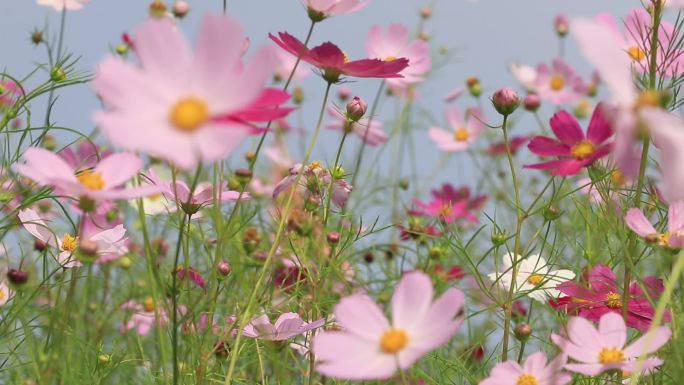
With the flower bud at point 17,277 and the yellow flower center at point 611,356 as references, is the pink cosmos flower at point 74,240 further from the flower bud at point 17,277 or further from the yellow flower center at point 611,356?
the yellow flower center at point 611,356

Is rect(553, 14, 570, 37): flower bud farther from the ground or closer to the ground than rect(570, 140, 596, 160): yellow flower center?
farther from the ground

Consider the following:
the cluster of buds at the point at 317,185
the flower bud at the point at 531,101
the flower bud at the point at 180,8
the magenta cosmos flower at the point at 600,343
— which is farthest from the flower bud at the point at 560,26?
the magenta cosmos flower at the point at 600,343

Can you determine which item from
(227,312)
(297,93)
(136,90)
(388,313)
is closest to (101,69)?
(136,90)

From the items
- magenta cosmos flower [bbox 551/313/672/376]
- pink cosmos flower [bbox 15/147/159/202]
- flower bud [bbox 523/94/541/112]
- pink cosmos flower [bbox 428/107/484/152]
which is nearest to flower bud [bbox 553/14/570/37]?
pink cosmos flower [bbox 428/107/484/152]

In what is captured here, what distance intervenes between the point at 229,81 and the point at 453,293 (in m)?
0.17

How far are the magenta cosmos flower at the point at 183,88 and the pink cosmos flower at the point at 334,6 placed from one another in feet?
1.05

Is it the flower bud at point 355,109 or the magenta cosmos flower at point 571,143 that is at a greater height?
the flower bud at point 355,109

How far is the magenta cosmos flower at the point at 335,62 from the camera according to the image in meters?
0.75

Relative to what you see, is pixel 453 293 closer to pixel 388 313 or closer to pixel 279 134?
pixel 388 313

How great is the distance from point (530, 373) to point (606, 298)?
0.25 metres

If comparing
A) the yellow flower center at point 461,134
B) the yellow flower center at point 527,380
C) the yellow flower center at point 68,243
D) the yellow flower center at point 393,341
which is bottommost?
the yellow flower center at point 527,380

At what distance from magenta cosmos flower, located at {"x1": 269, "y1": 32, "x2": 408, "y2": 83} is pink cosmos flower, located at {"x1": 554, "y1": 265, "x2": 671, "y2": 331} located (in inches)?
10.6

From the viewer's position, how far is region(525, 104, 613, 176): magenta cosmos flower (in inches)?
32.6

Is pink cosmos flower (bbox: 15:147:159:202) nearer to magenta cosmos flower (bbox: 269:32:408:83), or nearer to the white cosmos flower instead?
magenta cosmos flower (bbox: 269:32:408:83)
